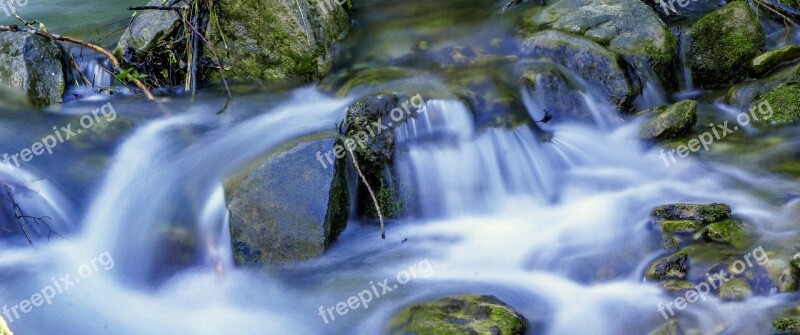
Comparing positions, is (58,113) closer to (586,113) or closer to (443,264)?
(443,264)

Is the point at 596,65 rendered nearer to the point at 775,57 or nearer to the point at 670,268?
the point at 775,57

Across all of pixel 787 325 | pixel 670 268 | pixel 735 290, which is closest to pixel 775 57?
pixel 670 268

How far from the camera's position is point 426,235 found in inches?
205

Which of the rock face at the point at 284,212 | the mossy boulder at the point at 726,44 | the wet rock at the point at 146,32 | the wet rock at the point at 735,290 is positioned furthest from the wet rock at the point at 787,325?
the wet rock at the point at 146,32

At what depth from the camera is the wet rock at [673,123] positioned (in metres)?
5.76

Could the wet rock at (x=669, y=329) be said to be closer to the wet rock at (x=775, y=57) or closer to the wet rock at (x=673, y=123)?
the wet rock at (x=673, y=123)

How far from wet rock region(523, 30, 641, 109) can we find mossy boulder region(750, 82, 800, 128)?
1041 mm

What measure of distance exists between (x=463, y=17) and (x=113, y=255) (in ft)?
13.1

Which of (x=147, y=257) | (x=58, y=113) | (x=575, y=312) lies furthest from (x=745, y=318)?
(x=58, y=113)

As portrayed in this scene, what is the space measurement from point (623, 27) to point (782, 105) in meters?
1.53

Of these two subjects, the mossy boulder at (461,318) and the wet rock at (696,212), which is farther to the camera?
the wet rock at (696,212)

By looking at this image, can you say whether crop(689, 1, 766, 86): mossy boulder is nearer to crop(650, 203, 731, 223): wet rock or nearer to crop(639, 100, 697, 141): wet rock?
crop(639, 100, 697, 141): wet rock

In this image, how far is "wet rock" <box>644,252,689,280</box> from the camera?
4250 mm

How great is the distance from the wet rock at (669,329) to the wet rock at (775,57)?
11.4ft
